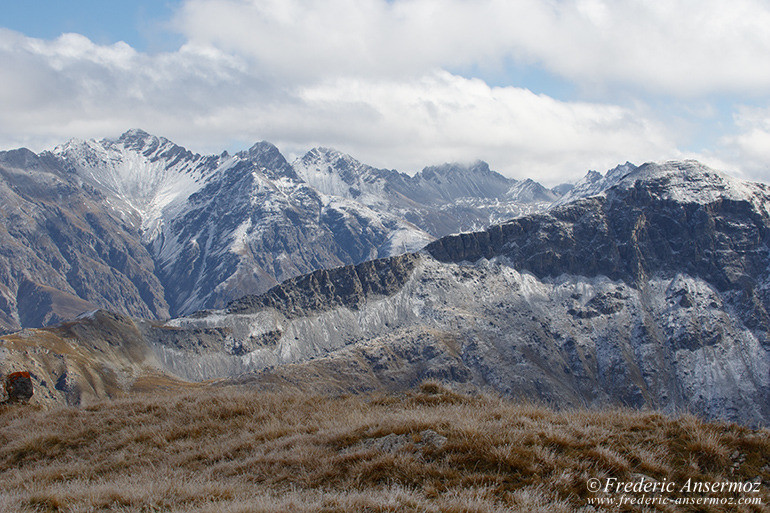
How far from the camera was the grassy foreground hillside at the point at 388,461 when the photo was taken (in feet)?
32.8

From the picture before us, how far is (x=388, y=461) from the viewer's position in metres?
11.3

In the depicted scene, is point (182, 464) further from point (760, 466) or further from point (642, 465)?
point (760, 466)

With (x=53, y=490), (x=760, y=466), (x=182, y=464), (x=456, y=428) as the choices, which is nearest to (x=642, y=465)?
(x=760, y=466)

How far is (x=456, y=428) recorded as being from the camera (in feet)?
40.3

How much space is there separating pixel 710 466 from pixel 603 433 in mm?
2132

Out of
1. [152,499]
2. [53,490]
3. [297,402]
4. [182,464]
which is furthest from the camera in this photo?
[297,402]

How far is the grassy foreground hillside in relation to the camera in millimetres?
10000
